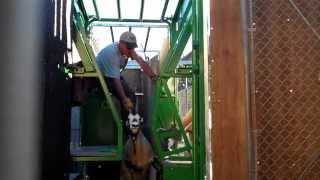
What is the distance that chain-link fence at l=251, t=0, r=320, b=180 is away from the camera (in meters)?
4.29

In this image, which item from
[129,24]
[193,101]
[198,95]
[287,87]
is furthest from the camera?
[129,24]

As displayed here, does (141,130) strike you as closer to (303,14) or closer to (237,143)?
(237,143)

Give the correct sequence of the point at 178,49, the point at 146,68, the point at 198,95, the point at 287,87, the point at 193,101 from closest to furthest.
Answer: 1. the point at 287,87
2. the point at 198,95
3. the point at 193,101
4. the point at 146,68
5. the point at 178,49

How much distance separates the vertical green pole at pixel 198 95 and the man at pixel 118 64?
75cm

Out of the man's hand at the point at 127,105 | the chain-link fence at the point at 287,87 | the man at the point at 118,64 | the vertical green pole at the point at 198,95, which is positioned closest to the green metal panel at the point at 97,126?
the man at the point at 118,64

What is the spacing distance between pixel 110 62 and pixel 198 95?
4.51 feet

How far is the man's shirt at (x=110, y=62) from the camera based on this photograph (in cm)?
595

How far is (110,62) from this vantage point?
5984mm

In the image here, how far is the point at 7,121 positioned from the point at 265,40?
280 centimetres

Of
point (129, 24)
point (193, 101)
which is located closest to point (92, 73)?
point (193, 101)

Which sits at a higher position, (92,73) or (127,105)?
(92,73)

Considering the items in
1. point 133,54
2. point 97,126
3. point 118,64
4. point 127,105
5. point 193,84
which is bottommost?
point 97,126

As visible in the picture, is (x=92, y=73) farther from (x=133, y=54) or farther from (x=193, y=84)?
(x=193, y=84)

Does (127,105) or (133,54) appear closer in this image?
(127,105)
